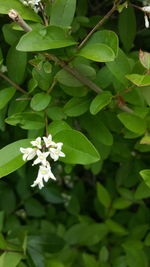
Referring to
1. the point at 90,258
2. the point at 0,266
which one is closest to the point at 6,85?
the point at 0,266

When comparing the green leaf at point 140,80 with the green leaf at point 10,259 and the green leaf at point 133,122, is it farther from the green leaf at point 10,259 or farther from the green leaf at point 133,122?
the green leaf at point 10,259

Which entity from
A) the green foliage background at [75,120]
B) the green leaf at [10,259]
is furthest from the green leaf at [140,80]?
the green leaf at [10,259]

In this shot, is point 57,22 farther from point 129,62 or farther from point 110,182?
point 110,182

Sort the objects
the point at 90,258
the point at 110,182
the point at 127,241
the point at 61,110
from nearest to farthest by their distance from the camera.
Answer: the point at 61,110 < the point at 90,258 < the point at 127,241 < the point at 110,182

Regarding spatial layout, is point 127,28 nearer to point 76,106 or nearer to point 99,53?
point 76,106

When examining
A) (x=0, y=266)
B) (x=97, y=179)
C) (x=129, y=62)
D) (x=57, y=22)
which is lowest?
(x=97, y=179)

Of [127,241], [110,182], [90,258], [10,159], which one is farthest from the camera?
[110,182]

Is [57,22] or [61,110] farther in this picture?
[61,110]
